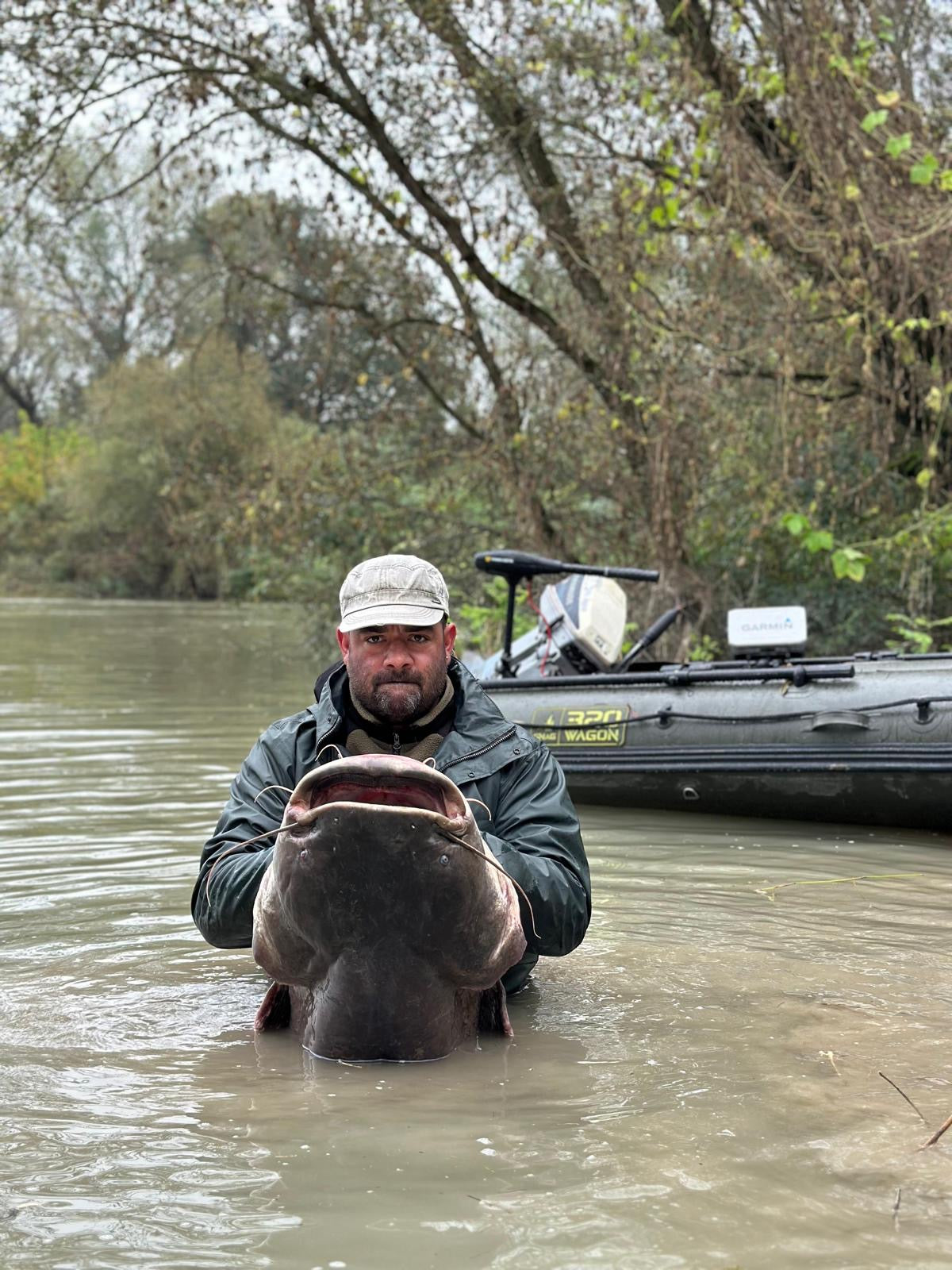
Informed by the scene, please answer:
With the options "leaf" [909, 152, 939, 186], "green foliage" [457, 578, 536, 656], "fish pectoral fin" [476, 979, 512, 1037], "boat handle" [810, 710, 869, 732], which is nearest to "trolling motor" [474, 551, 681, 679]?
"boat handle" [810, 710, 869, 732]

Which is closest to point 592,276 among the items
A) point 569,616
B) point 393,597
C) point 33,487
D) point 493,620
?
point 493,620

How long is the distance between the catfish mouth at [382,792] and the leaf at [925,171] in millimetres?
6581

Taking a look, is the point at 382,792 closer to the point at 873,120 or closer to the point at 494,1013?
the point at 494,1013

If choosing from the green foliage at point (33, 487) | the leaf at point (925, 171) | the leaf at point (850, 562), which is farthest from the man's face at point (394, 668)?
the green foliage at point (33, 487)

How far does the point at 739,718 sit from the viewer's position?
6.95m

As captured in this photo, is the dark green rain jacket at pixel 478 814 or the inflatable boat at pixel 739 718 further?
the inflatable boat at pixel 739 718

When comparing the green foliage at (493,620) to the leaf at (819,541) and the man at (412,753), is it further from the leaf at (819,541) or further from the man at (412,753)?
the man at (412,753)

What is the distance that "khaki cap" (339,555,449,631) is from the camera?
368 centimetres

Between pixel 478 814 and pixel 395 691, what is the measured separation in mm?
341

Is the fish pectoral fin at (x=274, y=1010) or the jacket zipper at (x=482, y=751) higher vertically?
the jacket zipper at (x=482, y=751)

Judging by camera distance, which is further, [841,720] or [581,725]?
[581,725]

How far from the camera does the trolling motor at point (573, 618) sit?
772cm

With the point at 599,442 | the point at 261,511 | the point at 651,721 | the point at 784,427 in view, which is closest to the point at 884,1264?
the point at 651,721

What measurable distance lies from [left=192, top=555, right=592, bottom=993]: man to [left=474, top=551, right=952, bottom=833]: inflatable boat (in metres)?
3.07
